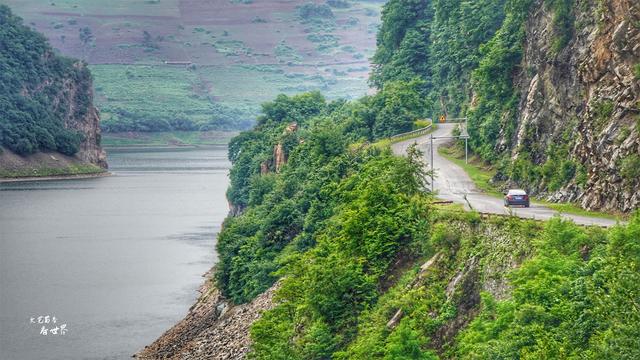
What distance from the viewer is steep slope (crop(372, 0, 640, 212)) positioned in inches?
2347

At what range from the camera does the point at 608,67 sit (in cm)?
6200

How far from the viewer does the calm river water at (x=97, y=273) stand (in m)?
87.4

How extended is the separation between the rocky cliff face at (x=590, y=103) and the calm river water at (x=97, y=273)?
100 ft

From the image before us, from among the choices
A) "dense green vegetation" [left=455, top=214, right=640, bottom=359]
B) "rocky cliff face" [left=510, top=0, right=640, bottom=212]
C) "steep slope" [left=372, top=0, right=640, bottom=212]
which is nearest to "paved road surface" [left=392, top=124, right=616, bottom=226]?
"steep slope" [left=372, top=0, right=640, bottom=212]

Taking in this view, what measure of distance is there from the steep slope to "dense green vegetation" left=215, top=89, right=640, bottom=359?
7.36m

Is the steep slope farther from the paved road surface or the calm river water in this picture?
the calm river water

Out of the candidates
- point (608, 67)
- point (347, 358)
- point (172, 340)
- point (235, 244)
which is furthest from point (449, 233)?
point (235, 244)

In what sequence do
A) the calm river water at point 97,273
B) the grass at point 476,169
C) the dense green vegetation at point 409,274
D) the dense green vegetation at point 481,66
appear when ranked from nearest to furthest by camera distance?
the dense green vegetation at point 409,274 < the dense green vegetation at point 481,66 < the grass at point 476,169 < the calm river water at point 97,273

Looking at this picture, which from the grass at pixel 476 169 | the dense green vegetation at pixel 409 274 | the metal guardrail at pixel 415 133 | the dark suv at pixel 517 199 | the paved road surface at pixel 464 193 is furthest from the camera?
the metal guardrail at pixel 415 133

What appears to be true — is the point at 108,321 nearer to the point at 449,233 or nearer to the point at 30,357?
the point at 30,357

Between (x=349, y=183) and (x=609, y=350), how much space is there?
40.4 metres

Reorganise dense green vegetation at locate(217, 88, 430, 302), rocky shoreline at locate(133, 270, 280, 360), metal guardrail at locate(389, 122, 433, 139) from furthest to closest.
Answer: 1. metal guardrail at locate(389, 122, 433, 139)
2. dense green vegetation at locate(217, 88, 430, 302)
3. rocky shoreline at locate(133, 270, 280, 360)

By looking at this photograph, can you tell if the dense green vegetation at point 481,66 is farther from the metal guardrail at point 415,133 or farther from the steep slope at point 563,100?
the metal guardrail at point 415,133

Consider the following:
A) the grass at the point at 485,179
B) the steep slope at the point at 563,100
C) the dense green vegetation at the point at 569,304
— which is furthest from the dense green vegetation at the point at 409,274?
the steep slope at the point at 563,100
